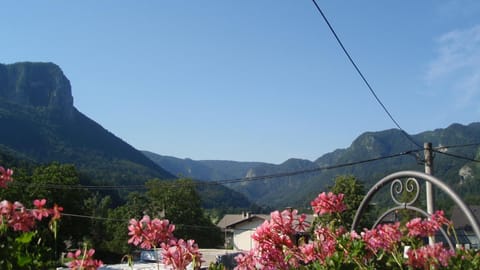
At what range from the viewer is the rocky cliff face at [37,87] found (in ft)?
556

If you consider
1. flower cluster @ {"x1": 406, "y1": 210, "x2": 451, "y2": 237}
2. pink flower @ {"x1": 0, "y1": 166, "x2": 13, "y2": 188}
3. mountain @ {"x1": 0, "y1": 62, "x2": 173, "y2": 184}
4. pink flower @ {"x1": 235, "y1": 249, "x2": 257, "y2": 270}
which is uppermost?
mountain @ {"x1": 0, "y1": 62, "x2": 173, "y2": 184}

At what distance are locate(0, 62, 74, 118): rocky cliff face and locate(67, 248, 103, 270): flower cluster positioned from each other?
16803 centimetres

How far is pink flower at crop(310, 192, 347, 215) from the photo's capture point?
9.18ft

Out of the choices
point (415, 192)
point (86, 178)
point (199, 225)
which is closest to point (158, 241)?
point (415, 192)

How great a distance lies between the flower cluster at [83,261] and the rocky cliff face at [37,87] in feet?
551

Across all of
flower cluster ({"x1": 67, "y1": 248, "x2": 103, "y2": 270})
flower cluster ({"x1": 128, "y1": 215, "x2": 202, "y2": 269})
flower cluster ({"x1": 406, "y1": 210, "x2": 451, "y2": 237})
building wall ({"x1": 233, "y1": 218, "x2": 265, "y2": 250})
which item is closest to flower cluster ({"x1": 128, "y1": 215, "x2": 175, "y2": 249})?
flower cluster ({"x1": 128, "y1": 215, "x2": 202, "y2": 269})

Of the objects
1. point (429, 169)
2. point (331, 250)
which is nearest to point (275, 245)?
point (331, 250)

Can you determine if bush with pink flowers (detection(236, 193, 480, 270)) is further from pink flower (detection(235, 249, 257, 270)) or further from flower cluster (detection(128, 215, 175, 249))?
flower cluster (detection(128, 215, 175, 249))

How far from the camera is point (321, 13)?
22.6 feet

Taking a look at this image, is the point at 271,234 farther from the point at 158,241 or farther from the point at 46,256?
the point at 46,256

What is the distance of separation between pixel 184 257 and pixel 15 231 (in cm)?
65

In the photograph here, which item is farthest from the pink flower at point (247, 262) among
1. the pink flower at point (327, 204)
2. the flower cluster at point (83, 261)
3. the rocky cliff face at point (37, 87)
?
the rocky cliff face at point (37, 87)

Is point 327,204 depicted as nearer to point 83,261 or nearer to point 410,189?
point 83,261

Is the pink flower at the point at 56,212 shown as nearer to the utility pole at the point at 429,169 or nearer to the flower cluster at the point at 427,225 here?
the flower cluster at the point at 427,225
